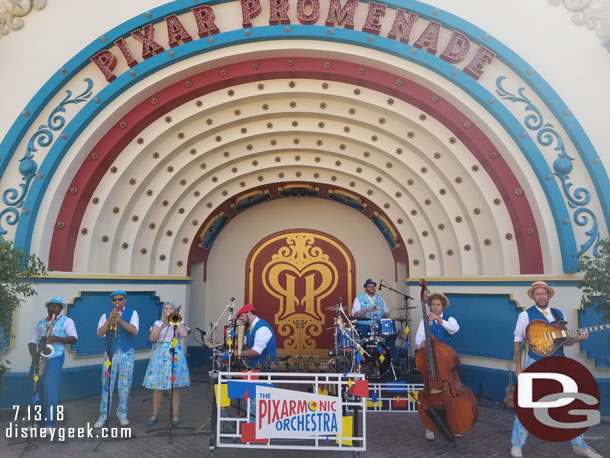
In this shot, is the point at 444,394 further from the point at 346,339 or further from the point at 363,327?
the point at 363,327

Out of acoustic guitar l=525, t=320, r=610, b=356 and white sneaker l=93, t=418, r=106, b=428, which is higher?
acoustic guitar l=525, t=320, r=610, b=356

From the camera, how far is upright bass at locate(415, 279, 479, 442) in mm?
4527

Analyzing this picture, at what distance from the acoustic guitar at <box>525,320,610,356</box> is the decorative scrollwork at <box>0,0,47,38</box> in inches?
361

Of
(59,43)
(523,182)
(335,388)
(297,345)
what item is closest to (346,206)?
(297,345)

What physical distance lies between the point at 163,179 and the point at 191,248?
1.64 meters

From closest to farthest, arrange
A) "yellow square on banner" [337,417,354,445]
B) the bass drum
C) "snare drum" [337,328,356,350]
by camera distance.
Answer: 1. "yellow square on banner" [337,417,354,445]
2. "snare drum" [337,328,356,350]
3. the bass drum

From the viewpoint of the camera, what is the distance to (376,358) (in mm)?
7289

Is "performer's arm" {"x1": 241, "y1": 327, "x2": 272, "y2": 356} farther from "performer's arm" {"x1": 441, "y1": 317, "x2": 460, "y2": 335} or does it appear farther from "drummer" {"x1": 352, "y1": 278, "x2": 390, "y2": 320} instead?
"drummer" {"x1": 352, "y1": 278, "x2": 390, "y2": 320}

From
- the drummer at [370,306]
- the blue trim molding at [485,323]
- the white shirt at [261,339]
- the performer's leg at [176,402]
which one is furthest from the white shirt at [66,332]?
the blue trim molding at [485,323]

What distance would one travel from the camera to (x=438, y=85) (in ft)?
22.8

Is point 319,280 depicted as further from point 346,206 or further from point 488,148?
point 488,148

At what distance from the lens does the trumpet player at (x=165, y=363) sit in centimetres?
535

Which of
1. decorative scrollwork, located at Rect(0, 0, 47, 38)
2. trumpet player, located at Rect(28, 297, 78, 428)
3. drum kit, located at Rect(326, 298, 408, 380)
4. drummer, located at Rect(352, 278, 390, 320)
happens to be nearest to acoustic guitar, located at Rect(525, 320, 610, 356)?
drum kit, located at Rect(326, 298, 408, 380)

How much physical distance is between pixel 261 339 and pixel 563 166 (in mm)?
5212
